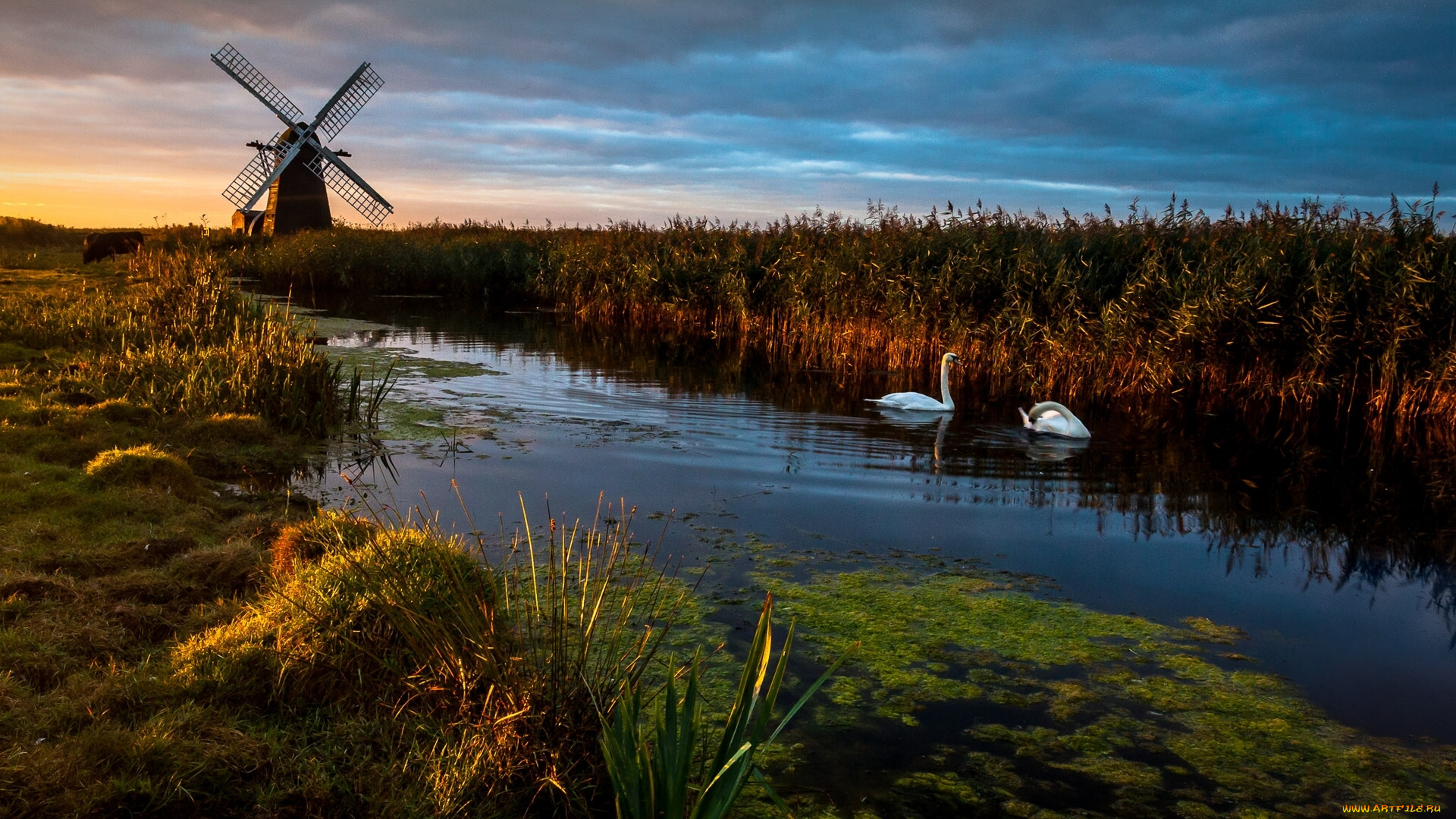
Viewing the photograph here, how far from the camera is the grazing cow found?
2978 cm

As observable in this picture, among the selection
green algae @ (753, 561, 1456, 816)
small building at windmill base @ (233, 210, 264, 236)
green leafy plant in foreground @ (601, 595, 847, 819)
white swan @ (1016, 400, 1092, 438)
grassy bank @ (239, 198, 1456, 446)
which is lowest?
green algae @ (753, 561, 1456, 816)

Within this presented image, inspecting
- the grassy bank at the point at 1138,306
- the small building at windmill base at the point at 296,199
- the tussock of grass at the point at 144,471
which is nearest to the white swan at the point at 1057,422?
the grassy bank at the point at 1138,306

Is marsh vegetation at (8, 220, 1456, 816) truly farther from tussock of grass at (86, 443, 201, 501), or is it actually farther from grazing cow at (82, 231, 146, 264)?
grazing cow at (82, 231, 146, 264)

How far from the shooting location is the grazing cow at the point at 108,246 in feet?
97.7

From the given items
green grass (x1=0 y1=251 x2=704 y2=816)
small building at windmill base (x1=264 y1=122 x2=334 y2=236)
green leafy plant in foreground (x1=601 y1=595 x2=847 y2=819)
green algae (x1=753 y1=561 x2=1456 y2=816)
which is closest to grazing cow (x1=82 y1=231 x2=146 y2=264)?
small building at windmill base (x1=264 y1=122 x2=334 y2=236)

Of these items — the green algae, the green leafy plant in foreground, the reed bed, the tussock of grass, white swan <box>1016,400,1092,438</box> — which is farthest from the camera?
white swan <box>1016,400,1092,438</box>

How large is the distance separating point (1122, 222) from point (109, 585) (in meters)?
15.5

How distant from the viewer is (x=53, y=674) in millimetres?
3898

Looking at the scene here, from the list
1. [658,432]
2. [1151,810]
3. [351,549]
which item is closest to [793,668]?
[1151,810]

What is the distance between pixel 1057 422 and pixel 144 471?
9309 mm

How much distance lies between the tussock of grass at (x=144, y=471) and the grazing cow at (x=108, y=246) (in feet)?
88.6

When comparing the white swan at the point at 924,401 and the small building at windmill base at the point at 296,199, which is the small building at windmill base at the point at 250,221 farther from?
the white swan at the point at 924,401

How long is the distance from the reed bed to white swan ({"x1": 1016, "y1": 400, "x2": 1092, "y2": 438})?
8204mm

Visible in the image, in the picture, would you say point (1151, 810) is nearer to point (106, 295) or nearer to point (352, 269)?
point (106, 295)
